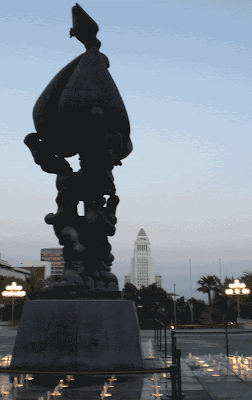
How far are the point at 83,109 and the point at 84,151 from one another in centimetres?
99

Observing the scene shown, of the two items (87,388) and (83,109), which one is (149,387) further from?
(83,109)

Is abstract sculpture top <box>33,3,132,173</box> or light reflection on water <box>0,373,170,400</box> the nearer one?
light reflection on water <box>0,373,170,400</box>

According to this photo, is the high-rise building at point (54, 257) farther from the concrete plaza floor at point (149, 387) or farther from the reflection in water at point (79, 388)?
the reflection in water at point (79, 388)

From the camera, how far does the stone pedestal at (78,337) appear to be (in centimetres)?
648

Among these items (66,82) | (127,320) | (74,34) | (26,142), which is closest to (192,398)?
(127,320)

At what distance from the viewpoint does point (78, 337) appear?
6.67 meters

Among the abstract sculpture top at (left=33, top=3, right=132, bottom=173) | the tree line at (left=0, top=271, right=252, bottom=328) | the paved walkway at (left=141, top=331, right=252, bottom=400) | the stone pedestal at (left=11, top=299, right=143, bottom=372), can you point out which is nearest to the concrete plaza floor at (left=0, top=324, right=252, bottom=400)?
the paved walkway at (left=141, top=331, right=252, bottom=400)

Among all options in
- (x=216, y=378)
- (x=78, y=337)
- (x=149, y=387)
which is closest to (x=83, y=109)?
(x=78, y=337)

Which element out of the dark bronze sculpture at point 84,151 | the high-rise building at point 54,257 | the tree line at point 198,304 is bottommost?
the tree line at point 198,304

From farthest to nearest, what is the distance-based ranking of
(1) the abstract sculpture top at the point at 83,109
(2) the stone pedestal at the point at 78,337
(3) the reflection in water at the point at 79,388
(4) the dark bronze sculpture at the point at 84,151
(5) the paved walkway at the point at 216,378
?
(1) the abstract sculpture top at the point at 83,109 < (4) the dark bronze sculpture at the point at 84,151 < (2) the stone pedestal at the point at 78,337 < (5) the paved walkway at the point at 216,378 < (3) the reflection in water at the point at 79,388

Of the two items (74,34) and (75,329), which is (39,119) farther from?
(75,329)

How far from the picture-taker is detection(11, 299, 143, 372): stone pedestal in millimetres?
6484

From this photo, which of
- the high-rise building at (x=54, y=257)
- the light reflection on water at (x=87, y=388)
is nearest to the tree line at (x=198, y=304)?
the light reflection on water at (x=87, y=388)

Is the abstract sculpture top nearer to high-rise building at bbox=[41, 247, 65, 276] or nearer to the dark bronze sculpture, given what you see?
the dark bronze sculpture
